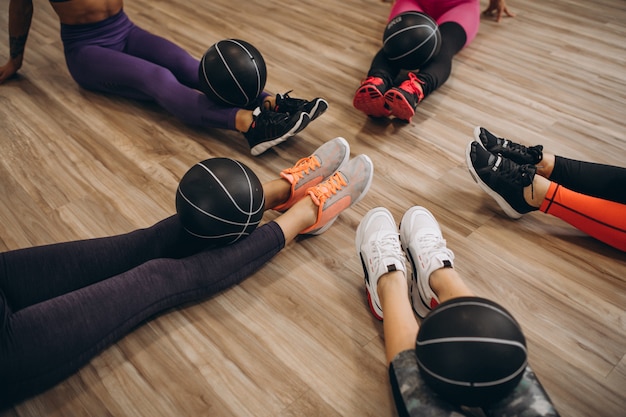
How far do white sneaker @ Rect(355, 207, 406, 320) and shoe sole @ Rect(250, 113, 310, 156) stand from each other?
0.60m

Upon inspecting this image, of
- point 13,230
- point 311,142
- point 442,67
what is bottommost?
point 13,230

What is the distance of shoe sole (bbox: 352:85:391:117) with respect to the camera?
7.85 ft

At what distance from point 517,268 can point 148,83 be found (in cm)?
183

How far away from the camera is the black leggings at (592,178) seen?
1866 millimetres

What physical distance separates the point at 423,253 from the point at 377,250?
5.7 inches

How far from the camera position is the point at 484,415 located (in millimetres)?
1354

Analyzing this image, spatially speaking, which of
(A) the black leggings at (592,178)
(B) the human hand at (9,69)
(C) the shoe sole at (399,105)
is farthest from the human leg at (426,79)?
(B) the human hand at (9,69)

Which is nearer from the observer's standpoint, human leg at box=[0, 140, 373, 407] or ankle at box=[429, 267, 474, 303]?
human leg at box=[0, 140, 373, 407]

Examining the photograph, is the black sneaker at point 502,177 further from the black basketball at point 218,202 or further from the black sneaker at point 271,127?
the black basketball at point 218,202

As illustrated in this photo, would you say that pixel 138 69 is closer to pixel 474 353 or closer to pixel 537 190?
pixel 537 190

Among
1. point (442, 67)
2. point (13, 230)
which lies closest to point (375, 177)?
point (442, 67)

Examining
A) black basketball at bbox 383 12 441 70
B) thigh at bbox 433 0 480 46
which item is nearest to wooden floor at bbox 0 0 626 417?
thigh at bbox 433 0 480 46

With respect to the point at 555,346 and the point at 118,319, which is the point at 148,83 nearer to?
the point at 118,319

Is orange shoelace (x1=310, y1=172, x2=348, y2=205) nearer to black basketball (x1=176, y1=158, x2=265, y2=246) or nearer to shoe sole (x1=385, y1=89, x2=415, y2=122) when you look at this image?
black basketball (x1=176, y1=158, x2=265, y2=246)
